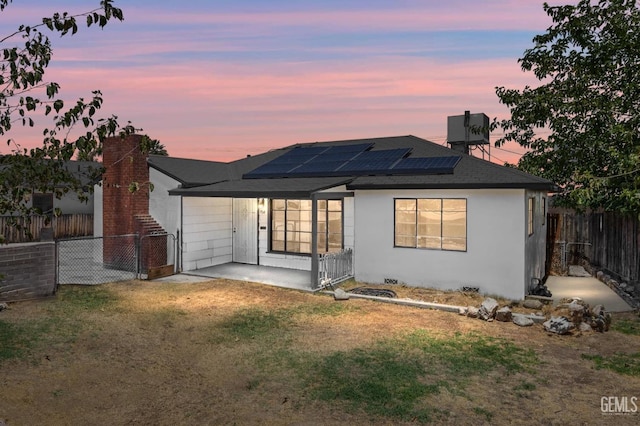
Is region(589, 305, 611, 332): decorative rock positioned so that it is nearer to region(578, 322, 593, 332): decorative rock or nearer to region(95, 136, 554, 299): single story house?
region(578, 322, 593, 332): decorative rock

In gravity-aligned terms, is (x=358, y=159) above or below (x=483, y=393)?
above

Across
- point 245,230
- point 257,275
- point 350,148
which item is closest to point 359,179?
point 350,148

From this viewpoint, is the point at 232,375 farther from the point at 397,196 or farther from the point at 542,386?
the point at 397,196

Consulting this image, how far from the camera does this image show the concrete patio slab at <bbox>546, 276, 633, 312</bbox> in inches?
445

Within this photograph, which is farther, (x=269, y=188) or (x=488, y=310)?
(x=269, y=188)

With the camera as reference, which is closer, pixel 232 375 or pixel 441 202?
pixel 232 375

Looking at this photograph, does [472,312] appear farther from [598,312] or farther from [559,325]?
[598,312]

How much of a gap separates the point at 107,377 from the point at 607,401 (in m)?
7.03

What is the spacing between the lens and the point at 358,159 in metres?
15.7

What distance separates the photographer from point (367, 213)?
13.5 m

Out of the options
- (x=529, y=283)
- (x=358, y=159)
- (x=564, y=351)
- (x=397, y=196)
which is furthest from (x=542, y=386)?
(x=358, y=159)

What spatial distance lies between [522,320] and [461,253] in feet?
9.88

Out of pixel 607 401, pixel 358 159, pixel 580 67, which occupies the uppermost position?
pixel 580 67

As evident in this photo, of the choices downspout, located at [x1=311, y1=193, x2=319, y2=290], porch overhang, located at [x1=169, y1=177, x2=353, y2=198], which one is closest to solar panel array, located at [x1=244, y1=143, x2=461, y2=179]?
porch overhang, located at [x1=169, y1=177, x2=353, y2=198]
